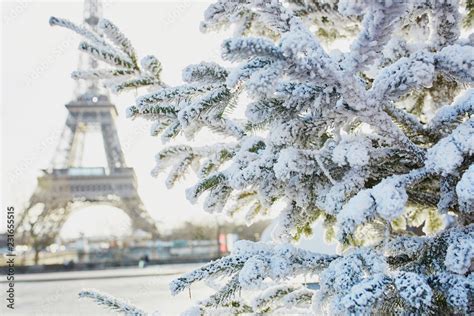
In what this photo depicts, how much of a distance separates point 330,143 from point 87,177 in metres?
29.5

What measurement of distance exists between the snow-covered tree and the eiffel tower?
28.0 meters

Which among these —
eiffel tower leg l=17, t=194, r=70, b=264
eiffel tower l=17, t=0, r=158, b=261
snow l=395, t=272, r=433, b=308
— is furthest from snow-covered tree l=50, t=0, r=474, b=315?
eiffel tower l=17, t=0, r=158, b=261

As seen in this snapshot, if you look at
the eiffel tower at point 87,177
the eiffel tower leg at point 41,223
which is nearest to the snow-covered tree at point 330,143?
the eiffel tower leg at point 41,223

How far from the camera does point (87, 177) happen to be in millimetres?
29469

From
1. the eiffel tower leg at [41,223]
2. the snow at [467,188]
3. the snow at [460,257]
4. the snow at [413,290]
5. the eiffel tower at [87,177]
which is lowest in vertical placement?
the snow at [413,290]

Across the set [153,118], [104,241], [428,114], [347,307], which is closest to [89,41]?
[153,118]

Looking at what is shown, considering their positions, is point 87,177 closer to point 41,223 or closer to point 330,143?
point 41,223

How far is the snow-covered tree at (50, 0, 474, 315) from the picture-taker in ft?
3.26

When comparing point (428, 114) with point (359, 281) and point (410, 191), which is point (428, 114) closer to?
point (410, 191)

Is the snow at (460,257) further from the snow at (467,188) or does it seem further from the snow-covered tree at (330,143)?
the snow at (467,188)

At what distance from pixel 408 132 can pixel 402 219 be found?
29.4 inches

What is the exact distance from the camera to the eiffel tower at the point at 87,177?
94.8 ft

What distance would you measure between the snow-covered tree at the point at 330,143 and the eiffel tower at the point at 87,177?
27964 mm

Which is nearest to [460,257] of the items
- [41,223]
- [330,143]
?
[330,143]
